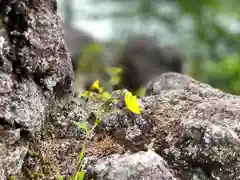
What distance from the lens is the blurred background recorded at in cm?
1284

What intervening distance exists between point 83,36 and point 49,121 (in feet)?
26.4

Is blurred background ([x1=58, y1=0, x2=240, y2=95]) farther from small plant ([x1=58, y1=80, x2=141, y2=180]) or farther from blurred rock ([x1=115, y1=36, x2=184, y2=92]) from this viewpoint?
small plant ([x1=58, y1=80, x2=141, y2=180])

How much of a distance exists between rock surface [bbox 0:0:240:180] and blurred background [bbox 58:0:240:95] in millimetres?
8077

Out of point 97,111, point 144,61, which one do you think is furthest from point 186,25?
point 97,111

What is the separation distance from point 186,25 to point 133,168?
15411mm

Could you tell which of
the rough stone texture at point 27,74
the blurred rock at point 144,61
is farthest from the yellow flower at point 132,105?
the blurred rock at point 144,61

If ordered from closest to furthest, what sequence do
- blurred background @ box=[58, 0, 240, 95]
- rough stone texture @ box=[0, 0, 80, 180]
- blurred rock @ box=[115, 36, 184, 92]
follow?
rough stone texture @ box=[0, 0, 80, 180] < blurred rock @ box=[115, 36, 184, 92] < blurred background @ box=[58, 0, 240, 95]

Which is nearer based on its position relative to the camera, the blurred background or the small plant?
the small plant

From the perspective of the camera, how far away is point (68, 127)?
190 cm

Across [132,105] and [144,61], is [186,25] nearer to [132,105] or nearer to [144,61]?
[144,61]

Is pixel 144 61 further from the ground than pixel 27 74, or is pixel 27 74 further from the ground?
pixel 27 74

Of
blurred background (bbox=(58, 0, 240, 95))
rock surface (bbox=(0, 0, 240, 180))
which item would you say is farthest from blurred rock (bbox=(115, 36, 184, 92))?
rock surface (bbox=(0, 0, 240, 180))

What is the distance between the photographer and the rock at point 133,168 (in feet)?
5.32

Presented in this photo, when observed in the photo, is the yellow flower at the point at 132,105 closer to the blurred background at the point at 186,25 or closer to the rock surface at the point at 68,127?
the rock surface at the point at 68,127
